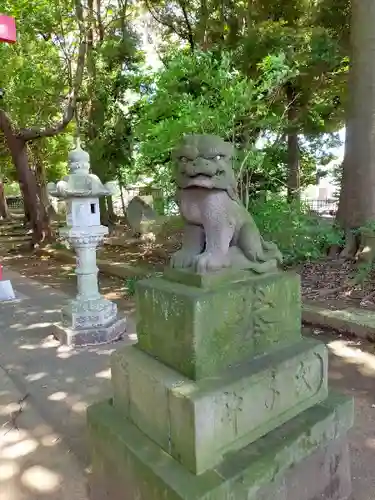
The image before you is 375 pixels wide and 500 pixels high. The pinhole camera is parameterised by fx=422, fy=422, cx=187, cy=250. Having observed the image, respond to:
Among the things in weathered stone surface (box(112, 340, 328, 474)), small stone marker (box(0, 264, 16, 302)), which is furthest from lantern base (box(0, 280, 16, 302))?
weathered stone surface (box(112, 340, 328, 474))

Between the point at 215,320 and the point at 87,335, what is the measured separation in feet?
9.81

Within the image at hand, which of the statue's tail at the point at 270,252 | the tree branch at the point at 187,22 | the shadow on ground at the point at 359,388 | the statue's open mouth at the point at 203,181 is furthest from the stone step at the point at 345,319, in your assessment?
the tree branch at the point at 187,22

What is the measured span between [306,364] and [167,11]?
37.0 ft

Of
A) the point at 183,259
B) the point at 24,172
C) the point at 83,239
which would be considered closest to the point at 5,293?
the point at 83,239

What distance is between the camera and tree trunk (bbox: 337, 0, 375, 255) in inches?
238

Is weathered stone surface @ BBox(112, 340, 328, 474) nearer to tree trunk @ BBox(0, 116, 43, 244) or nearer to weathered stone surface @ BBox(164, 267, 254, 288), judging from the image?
weathered stone surface @ BBox(164, 267, 254, 288)

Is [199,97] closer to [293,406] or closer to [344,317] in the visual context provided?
[344,317]

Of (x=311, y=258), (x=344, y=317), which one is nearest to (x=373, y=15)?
(x=311, y=258)

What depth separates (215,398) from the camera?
1.84 metres

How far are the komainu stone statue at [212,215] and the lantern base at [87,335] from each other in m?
2.77

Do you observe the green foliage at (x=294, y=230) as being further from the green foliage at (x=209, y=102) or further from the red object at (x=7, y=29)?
the red object at (x=7, y=29)

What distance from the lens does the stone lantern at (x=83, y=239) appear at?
→ 464 cm

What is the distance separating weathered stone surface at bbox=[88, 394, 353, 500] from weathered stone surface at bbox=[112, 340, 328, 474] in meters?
0.05

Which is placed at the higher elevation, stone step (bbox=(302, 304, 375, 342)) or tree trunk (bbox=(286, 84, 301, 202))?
tree trunk (bbox=(286, 84, 301, 202))
